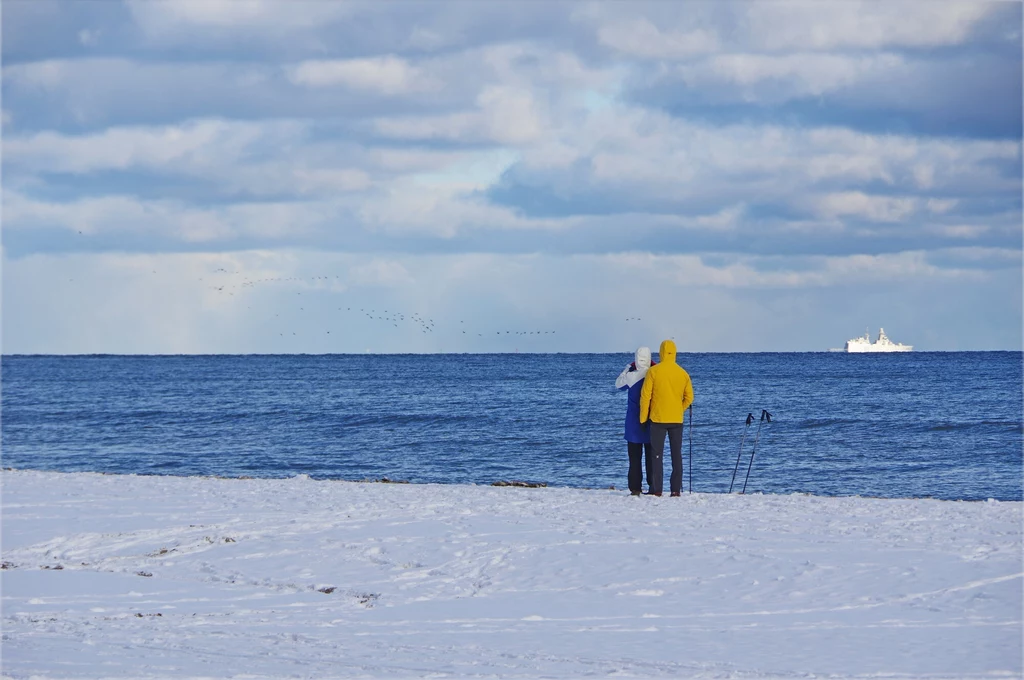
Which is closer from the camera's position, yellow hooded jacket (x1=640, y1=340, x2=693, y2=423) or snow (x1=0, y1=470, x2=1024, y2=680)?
snow (x1=0, y1=470, x2=1024, y2=680)

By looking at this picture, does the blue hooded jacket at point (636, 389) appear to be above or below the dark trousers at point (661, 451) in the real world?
above

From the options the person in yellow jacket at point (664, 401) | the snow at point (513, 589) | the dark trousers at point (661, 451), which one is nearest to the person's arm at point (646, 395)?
the person in yellow jacket at point (664, 401)

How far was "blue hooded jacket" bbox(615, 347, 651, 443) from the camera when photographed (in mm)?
13555

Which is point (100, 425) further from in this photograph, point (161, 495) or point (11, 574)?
point (11, 574)

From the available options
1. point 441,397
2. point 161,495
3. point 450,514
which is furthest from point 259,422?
point 450,514

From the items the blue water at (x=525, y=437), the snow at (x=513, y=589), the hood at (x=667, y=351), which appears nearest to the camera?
the snow at (x=513, y=589)

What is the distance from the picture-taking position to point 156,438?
3731 centimetres

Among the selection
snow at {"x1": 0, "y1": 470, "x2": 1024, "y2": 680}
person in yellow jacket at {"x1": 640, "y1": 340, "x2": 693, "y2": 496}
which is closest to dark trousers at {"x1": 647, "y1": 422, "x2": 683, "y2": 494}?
person in yellow jacket at {"x1": 640, "y1": 340, "x2": 693, "y2": 496}

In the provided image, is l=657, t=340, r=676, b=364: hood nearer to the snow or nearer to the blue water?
the snow

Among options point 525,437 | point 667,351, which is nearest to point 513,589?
point 667,351

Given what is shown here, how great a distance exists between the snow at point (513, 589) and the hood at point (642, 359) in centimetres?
184

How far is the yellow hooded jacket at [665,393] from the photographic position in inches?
518

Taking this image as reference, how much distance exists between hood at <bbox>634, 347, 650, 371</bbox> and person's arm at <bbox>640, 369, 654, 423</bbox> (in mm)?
290

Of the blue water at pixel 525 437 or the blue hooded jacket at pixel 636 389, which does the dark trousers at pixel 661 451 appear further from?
the blue water at pixel 525 437
